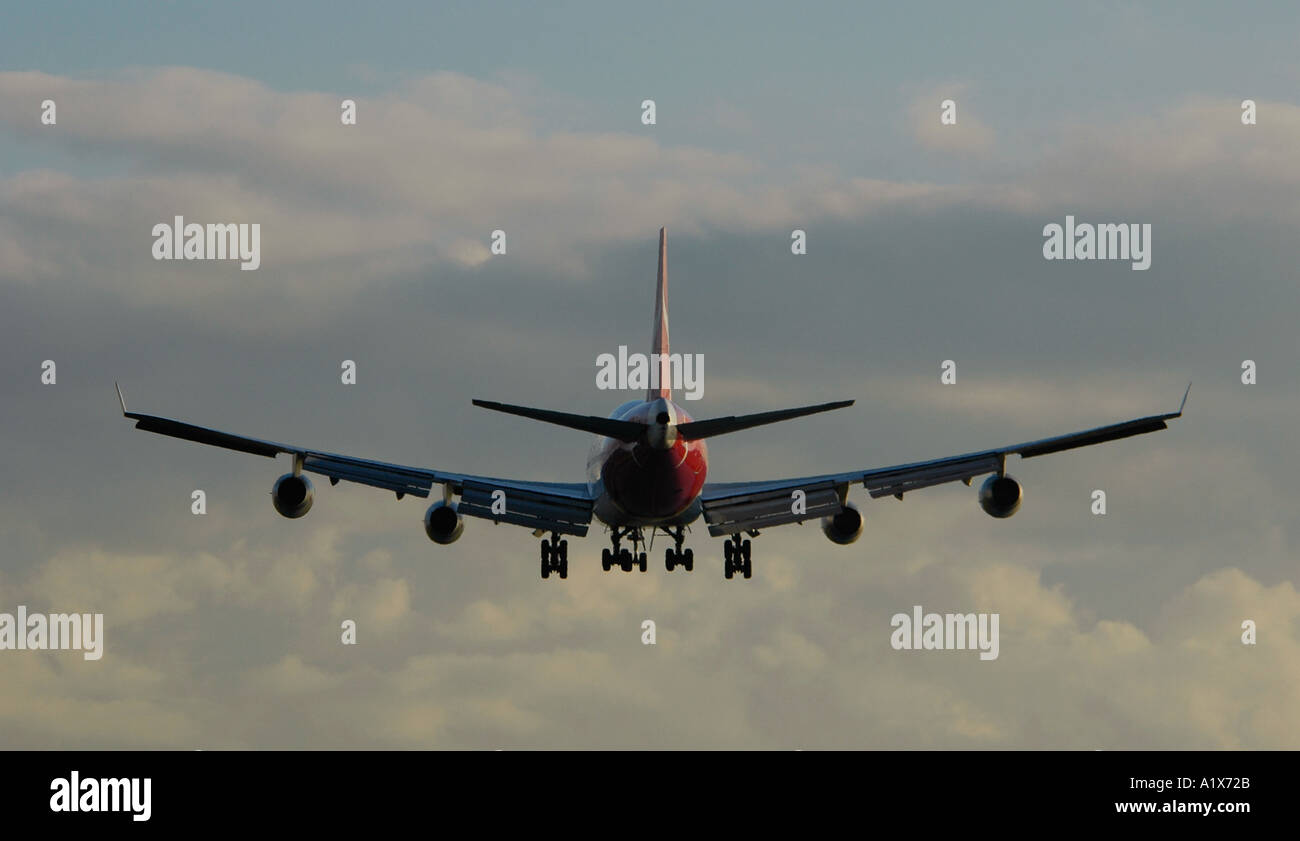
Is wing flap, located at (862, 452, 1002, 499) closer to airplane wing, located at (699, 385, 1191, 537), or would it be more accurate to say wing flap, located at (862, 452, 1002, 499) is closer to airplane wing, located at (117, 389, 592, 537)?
airplane wing, located at (699, 385, 1191, 537)

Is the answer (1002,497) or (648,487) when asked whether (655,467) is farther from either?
(1002,497)

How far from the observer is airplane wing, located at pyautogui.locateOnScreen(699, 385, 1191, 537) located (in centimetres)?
8394

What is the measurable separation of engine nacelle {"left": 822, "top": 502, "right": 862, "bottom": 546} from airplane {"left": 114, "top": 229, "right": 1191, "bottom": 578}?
7cm

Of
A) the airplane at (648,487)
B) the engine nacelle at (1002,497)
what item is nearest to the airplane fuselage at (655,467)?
the airplane at (648,487)

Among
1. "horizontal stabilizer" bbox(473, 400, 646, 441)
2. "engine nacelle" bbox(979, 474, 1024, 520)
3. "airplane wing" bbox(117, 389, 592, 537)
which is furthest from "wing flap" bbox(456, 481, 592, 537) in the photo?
"engine nacelle" bbox(979, 474, 1024, 520)

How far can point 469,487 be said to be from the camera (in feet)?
282

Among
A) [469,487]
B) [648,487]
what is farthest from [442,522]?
[648,487]

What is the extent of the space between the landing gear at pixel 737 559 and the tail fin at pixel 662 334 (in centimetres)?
645
